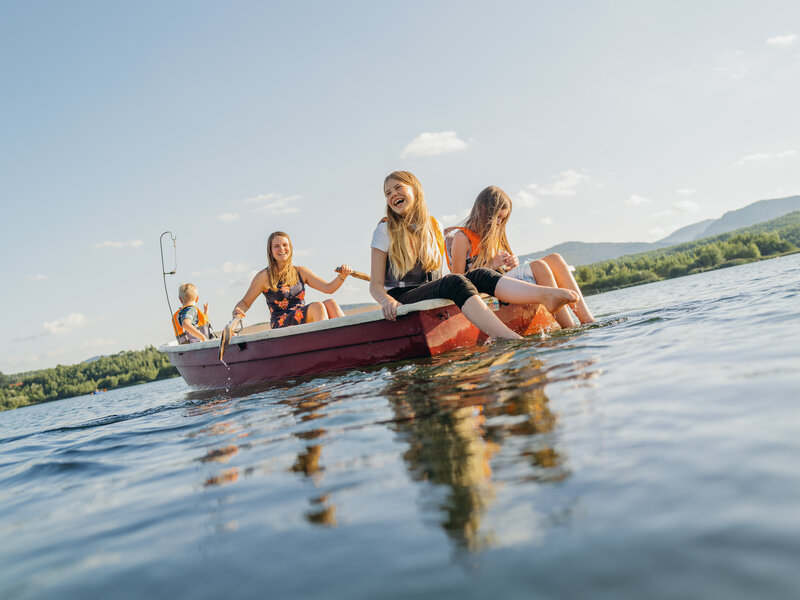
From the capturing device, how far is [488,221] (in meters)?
6.03

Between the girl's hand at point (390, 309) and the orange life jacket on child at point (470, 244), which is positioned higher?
the orange life jacket on child at point (470, 244)

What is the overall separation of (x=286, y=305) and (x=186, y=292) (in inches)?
127

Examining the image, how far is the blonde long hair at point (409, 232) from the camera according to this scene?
5586 millimetres

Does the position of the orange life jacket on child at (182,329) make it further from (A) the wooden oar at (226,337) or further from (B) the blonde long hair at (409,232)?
(B) the blonde long hair at (409,232)

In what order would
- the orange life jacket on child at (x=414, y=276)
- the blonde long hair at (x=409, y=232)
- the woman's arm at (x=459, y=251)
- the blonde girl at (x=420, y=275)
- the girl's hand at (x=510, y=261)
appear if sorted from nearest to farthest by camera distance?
the blonde girl at (x=420, y=275)
the blonde long hair at (x=409, y=232)
the orange life jacket on child at (x=414, y=276)
the woman's arm at (x=459, y=251)
the girl's hand at (x=510, y=261)

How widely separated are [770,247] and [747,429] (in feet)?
224

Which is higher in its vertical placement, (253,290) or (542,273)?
(253,290)

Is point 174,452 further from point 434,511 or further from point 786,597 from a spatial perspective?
point 786,597

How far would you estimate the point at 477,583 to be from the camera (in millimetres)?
989

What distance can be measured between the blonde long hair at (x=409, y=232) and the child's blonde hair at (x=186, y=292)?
18.3 ft

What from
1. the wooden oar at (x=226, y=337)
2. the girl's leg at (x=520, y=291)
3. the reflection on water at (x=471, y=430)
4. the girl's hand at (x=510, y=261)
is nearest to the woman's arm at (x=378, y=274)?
the girl's leg at (x=520, y=291)

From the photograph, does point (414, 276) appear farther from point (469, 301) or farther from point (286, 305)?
point (286, 305)

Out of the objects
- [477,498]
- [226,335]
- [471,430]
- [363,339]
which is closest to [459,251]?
[363,339]

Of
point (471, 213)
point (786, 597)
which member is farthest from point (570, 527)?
point (471, 213)
